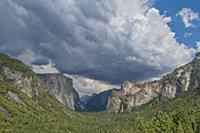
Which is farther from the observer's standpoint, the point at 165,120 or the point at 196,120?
the point at 196,120

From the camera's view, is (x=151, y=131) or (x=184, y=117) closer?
(x=151, y=131)

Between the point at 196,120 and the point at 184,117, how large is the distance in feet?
18.3

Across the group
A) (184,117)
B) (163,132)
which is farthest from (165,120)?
(184,117)

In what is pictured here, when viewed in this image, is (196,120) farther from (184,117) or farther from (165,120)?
(165,120)

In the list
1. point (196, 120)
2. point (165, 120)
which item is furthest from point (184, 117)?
point (165, 120)

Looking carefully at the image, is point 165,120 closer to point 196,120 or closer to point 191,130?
point 191,130

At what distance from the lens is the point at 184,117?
167250 millimetres

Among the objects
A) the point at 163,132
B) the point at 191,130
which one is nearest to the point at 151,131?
the point at 163,132

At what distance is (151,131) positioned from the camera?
509 ft

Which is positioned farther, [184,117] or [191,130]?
[184,117]

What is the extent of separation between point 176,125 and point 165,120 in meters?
6.47

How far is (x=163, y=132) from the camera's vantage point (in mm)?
151625

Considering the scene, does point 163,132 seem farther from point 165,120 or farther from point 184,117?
point 184,117

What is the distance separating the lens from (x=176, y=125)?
6220 inches
